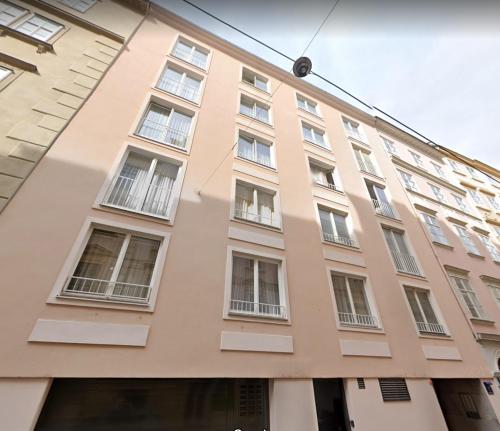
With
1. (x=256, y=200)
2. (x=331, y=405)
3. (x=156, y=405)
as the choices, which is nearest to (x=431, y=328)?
(x=331, y=405)

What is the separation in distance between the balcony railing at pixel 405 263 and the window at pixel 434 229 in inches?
122

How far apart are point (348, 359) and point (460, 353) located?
5.44m

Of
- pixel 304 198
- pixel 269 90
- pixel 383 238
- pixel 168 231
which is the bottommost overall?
pixel 168 231

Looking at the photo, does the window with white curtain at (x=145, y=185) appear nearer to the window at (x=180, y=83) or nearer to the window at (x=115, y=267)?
the window at (x=115, y=267)

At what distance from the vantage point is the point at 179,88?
9.79m

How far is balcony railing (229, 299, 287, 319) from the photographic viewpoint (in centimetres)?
608

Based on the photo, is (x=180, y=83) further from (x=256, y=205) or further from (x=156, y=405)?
(x=156, y=405)

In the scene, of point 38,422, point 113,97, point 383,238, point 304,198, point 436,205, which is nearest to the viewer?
point 38,422

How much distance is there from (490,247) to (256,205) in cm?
1663

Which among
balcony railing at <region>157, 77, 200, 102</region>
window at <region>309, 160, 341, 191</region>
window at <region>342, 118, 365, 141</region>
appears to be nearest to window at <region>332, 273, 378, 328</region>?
window at <region>309, 160, 341, 191</region>

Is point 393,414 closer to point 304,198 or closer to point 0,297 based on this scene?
point 304,198

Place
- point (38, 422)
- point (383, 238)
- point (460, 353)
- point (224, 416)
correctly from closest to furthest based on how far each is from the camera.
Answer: point (38, 422) < point (224, 416) < point (460, 353) < point (383, 238)

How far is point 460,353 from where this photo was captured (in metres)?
8.45

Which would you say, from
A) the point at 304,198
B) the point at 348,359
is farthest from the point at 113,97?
the point at 348,359
